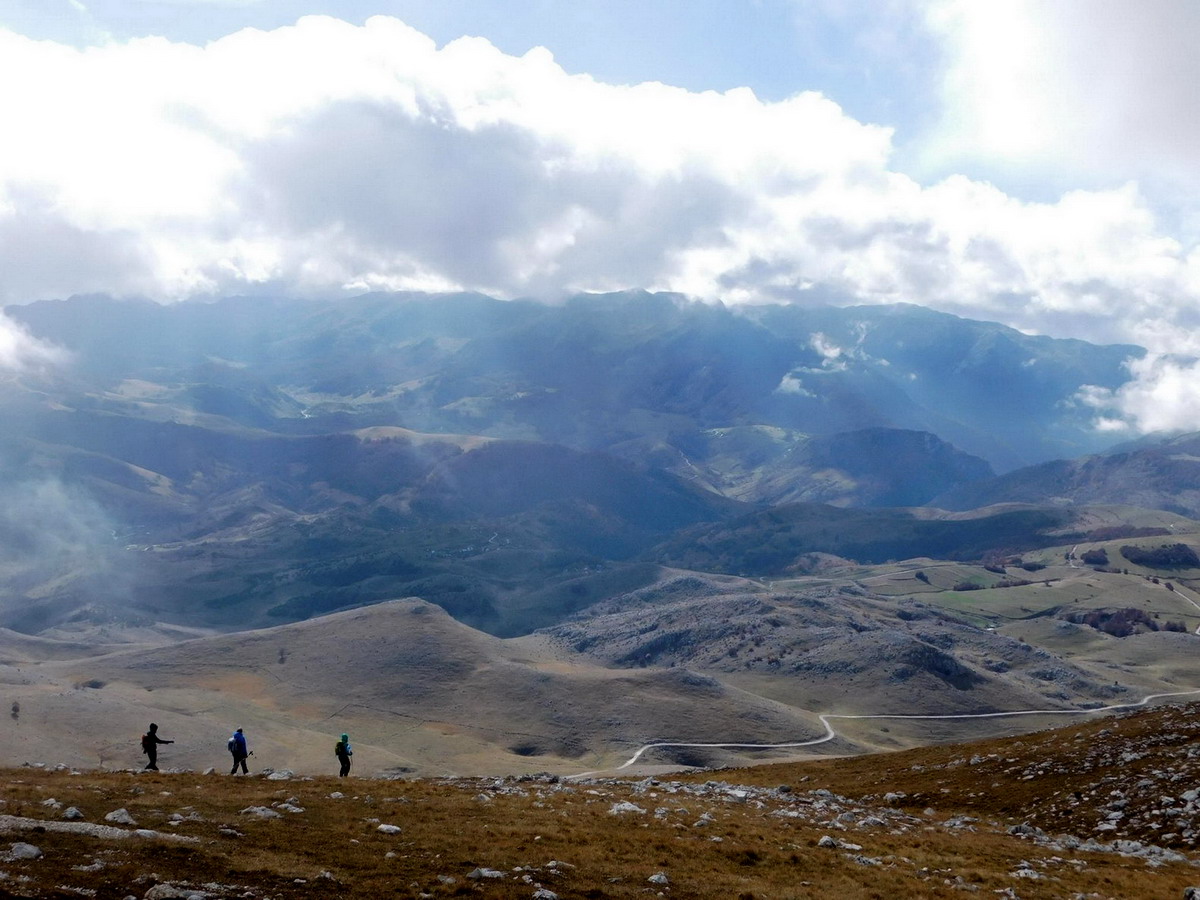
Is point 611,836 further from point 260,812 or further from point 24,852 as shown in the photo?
point 24,852

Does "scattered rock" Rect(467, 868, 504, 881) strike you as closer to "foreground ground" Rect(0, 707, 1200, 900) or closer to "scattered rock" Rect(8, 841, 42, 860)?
"foreground ground" Rect(0, 707, 1200, 900)

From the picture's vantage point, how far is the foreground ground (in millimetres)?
26141

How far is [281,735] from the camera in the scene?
164m

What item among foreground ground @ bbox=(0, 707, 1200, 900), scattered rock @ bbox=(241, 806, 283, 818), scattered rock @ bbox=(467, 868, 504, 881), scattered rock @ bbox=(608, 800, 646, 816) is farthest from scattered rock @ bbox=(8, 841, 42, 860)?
scattered rock @ bbox=(608, 800, 646, 816)

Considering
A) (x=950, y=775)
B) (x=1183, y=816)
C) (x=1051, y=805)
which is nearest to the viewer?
(x=1183, y=816)

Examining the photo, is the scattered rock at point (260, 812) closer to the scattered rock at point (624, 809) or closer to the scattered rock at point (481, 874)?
the scattered rock at point (481, 874)

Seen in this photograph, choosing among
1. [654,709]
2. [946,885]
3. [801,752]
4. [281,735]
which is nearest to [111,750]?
[281,735]

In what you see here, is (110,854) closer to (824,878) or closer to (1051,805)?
(824,878)

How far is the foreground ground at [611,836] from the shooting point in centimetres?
2614

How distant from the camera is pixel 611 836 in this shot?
34.3 meters

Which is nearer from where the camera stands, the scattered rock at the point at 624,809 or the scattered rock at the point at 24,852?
the scattered rock at the point at 24,852

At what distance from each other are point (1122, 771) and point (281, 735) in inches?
5643

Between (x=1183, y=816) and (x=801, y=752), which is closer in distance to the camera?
(x=1183, y=816)

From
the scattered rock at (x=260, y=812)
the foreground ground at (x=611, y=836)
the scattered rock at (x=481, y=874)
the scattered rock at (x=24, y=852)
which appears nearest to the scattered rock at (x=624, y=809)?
the foreground ground at (x=611, y=836)
